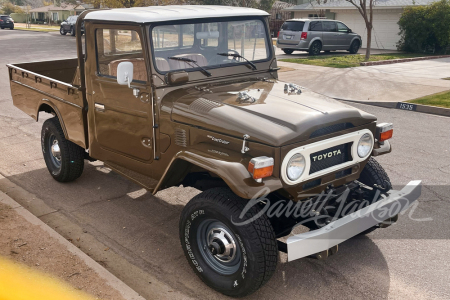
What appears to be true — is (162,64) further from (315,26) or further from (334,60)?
(315,26)

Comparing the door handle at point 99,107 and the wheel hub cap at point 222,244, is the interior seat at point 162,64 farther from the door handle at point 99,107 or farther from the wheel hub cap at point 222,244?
the wheel hub cap at point 222,244

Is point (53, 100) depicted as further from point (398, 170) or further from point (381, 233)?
point (398, 170)

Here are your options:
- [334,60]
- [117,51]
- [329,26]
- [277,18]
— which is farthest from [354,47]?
[117,51]

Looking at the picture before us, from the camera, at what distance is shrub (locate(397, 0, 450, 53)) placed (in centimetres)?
2176

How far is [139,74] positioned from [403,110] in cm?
784

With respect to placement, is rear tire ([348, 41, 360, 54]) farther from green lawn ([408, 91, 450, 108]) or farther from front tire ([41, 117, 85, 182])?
front tire ([41, 117, 85, 182])

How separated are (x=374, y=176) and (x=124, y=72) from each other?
2.48 m

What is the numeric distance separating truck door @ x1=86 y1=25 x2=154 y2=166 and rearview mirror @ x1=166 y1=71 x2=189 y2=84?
0.20 metres

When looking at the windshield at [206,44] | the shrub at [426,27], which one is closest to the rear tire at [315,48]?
the shrub at [426,27]

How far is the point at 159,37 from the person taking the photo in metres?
4.39

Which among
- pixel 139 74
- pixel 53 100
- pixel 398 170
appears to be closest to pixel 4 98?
pixel 53 100

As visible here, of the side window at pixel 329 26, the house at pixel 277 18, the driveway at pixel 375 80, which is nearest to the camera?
the driveway at pixel 375 80


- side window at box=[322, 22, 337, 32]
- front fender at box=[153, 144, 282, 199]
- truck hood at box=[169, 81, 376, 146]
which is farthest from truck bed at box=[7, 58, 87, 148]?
side window at box=[322, 22, 337, 32]

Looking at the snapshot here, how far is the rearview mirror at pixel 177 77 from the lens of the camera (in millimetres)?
4254
